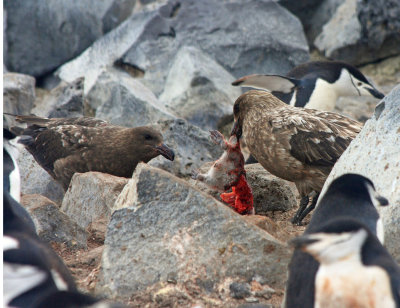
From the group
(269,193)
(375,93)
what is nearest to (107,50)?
(375,93)

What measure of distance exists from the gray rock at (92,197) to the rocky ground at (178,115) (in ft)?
0.04

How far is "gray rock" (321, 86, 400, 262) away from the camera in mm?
3670

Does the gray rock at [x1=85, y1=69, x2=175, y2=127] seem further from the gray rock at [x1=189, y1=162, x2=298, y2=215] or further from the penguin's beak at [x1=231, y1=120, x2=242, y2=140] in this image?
the gray rock at [x1=189, y1=162, x2=298, y2=215]

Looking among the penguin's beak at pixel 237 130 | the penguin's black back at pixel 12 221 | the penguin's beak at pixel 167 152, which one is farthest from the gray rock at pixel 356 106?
the penguin's black back at pixel 12 221

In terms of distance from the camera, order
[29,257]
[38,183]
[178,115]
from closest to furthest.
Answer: [29,257] → [38,183] → [178,115]

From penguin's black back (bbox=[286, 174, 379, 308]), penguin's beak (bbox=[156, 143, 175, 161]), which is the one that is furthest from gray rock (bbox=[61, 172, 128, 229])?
penguin's black back (bbox=[286, 174, 379, 308])

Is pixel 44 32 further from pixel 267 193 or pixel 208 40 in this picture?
pixel 267 193

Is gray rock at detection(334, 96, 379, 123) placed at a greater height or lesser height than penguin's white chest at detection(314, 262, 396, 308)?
lesser

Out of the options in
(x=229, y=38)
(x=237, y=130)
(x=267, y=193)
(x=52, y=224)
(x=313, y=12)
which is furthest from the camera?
(x=313, y=12)

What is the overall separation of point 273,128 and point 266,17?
17.4ft

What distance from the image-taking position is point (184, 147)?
6.28 meters

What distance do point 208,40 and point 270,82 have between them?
3134mm

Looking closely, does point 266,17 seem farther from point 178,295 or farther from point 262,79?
point 178,295

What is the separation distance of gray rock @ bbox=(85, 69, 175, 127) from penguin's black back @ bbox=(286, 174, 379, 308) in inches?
161
